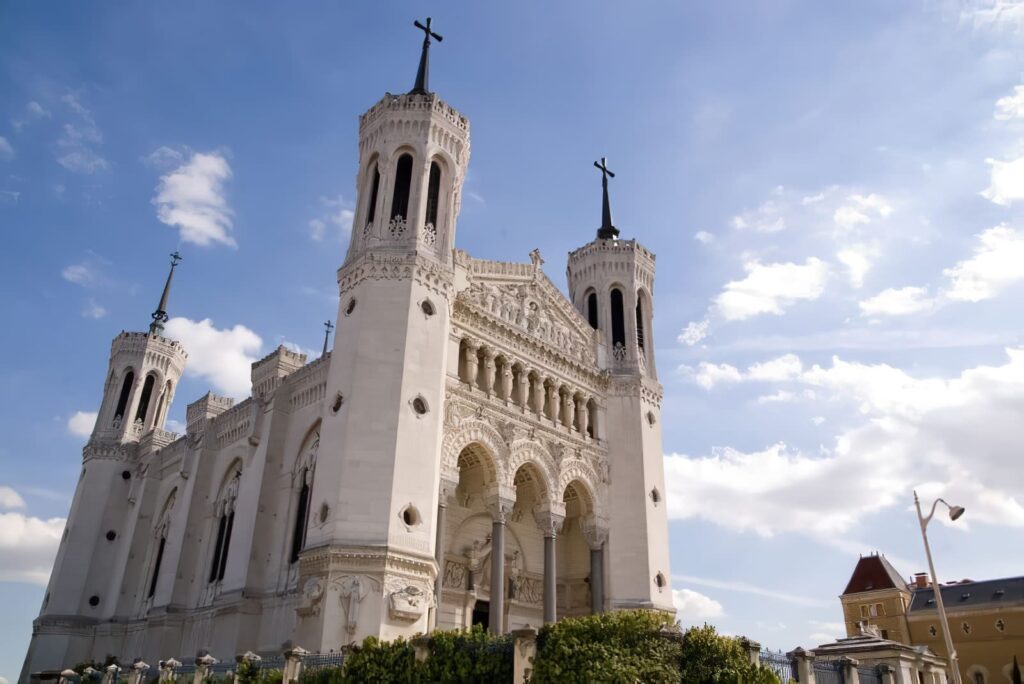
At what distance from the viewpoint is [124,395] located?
49.9 metres

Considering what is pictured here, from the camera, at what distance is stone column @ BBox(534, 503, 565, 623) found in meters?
30.0

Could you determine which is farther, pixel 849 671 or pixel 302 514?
pixel 302 514

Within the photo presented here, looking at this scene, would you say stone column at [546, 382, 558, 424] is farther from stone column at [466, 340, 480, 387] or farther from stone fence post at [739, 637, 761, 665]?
stone fence post at [739, 637, 761, 665]

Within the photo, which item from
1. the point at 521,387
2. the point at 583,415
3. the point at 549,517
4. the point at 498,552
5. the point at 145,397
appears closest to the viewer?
the point at 498,552

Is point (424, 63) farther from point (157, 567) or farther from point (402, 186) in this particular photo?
point (157, 567)

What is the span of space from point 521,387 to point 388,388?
7.95m

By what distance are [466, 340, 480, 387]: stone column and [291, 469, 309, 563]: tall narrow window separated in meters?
7.27

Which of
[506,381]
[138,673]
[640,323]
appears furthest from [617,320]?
[138,673]

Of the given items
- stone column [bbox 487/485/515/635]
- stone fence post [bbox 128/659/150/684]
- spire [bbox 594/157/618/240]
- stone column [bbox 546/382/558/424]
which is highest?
spire [bbox 594/157/618/240]

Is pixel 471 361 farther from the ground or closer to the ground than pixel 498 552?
farther from the ground

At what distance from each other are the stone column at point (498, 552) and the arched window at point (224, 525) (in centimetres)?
1180

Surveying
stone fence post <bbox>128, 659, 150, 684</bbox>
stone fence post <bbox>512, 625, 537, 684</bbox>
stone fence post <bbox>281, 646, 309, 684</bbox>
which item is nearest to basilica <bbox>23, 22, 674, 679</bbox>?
stone fence post <bbox>281, 646, 309, 684</bbox>

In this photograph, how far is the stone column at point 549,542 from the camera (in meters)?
30.0

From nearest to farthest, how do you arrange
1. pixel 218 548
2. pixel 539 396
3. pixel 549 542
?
pixel 549 542 < pixel 539 396 < pixel 218 548
